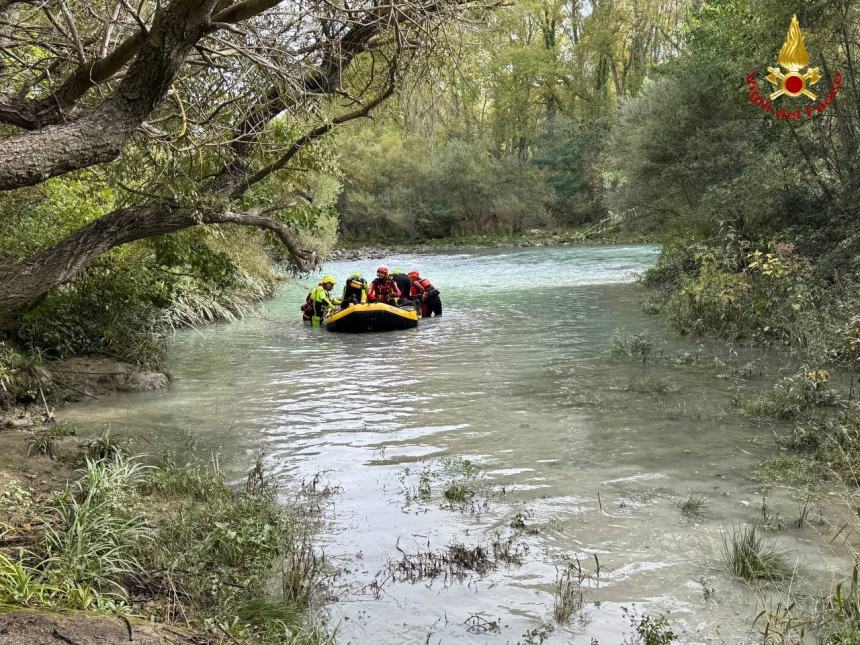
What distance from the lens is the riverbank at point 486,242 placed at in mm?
40188

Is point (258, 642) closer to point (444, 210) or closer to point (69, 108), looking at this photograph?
point (69, 108)

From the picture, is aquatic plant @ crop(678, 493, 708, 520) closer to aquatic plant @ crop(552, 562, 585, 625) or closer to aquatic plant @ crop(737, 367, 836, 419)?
aquatic plant @ crop(552, 562, 585, 625)

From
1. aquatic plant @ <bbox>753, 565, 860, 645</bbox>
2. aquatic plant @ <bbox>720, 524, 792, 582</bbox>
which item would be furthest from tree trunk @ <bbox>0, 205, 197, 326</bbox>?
aquatic plant @ <bbox>753, 565, 860, 645</bbox>

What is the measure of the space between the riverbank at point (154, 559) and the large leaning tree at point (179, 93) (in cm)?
198

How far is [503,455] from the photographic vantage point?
6504 mm

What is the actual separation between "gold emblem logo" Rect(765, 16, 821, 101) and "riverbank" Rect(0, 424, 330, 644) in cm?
987

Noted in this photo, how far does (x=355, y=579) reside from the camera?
4281 mm

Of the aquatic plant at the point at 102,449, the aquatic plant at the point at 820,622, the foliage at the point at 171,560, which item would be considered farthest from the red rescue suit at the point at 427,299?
the aquatic plant at the point at 820,622

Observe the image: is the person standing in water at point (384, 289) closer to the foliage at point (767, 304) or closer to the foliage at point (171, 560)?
the foliage at point (767, 304)

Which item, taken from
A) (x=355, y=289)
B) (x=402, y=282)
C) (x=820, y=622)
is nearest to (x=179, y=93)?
(x=820, y=622)

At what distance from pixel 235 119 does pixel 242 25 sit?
1.27 m

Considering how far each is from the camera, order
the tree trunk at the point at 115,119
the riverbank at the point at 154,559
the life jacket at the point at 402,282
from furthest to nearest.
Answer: the life jacket at the point at 402,282, the tree trunk at the point at 115,119, the riverbank at the point at 154,559

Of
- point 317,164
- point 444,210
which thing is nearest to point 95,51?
point 317,164

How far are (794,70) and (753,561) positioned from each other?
10.1 metres
